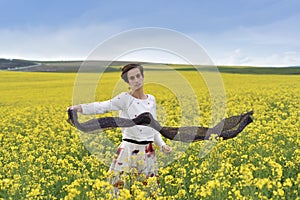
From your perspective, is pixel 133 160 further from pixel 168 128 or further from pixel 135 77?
pixel 135 77

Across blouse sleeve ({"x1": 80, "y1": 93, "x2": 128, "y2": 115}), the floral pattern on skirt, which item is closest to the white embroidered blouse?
blouse sleeve ({"x1": 80, "y1": 93, "x2": 128, "y2": 115})

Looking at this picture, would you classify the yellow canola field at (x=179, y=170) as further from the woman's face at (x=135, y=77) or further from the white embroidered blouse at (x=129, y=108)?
the woman's face at (x=135, y=77)

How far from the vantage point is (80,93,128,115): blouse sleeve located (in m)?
4.96

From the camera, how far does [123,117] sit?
514 centimetres

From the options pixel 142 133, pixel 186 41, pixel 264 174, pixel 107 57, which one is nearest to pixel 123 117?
pixel 142 133

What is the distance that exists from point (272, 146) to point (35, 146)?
180 inches

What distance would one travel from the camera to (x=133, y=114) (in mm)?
5098

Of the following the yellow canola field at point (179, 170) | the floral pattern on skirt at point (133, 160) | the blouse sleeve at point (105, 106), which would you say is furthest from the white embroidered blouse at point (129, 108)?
the yellow canola field at point (179, 170)

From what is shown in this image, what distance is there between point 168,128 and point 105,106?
83cm

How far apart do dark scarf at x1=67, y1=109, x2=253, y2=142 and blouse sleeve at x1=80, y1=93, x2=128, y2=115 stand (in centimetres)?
11

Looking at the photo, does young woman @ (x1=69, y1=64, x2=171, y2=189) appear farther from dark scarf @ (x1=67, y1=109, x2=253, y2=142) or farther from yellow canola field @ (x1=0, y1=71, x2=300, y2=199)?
yellow canola field @ (x1=0, y1=71, x2=300, y2=199)

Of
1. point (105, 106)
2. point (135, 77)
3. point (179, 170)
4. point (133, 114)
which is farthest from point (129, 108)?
point (179, 170)

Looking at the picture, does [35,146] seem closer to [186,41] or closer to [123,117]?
[123,117]

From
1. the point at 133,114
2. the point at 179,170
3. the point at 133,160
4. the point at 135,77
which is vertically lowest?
the point at 179,170
